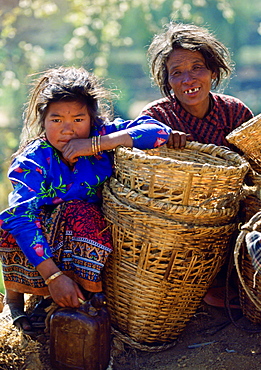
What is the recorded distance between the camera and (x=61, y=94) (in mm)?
2258

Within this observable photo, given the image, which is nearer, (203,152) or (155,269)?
(155,269)

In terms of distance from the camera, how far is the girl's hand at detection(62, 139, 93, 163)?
86.6 inches

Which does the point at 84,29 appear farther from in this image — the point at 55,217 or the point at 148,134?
the point at 55,217

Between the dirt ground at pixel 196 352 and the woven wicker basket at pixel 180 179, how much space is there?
67 cm

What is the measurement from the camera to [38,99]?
233 cm

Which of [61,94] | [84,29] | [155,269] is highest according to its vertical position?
[84,29]

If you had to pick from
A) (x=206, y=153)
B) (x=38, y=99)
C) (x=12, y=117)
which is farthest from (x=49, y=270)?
(x=12, y=117)

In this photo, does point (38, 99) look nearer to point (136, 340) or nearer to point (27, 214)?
point (27, 214)

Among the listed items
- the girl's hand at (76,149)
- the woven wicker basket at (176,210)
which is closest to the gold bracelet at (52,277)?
the woven wicker basket at (176,210)

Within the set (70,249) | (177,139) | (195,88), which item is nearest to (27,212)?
(70,249)

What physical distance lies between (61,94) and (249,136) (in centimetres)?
91

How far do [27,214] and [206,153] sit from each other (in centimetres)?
96

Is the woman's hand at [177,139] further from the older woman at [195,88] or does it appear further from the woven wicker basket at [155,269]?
the woven wicker basket at [155,269]

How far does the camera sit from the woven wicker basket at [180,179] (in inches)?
75.3
